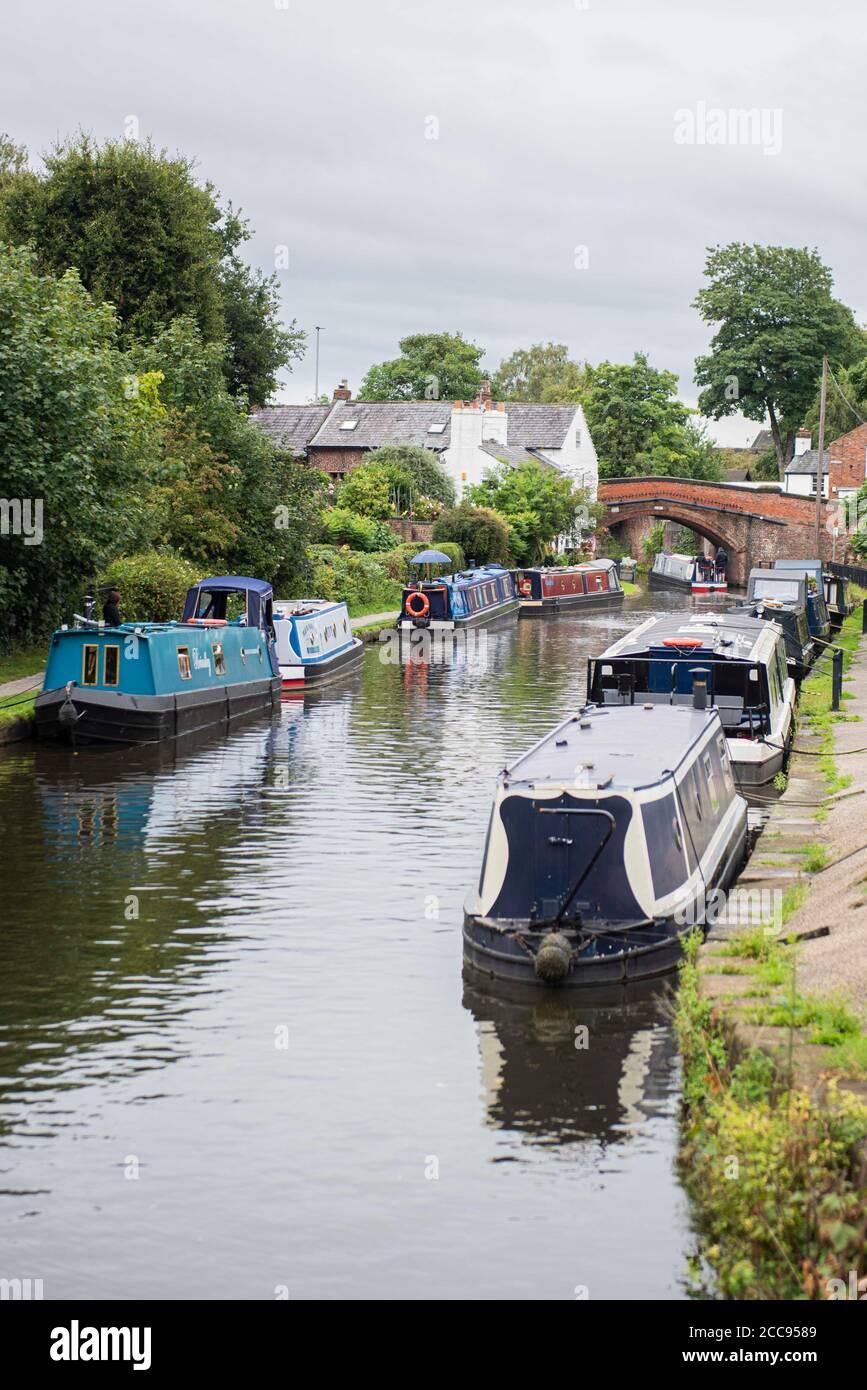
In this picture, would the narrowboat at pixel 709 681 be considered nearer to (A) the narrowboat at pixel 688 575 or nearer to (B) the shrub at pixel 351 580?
(B) the shrub at pixel 351 580

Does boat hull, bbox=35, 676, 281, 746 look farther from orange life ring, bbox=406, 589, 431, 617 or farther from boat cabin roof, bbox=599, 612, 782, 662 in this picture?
orange life ring, bbox=406, 589, 431, 617

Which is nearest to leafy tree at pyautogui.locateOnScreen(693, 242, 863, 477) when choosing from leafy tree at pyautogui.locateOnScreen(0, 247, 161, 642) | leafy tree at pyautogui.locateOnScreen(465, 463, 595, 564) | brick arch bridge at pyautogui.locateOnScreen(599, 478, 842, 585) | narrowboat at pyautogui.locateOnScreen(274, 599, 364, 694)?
brick arch bridge at pyautogui.locateOnScreen(599, 478, 842, 585)

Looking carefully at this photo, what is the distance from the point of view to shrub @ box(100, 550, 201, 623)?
111 feet

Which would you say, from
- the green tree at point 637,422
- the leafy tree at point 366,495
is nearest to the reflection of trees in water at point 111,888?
the leafy tree at point 366,495

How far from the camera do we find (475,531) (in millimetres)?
64562

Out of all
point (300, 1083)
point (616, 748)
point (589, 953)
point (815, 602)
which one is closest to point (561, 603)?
point (815, 602)

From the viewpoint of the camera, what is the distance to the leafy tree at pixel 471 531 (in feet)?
211

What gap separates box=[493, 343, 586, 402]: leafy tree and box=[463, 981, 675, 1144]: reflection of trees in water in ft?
412

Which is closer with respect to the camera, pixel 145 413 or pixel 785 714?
pixel 785 714

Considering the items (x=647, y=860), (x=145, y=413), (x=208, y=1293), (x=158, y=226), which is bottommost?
(x=208, y=1293)

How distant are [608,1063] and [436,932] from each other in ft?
12.1

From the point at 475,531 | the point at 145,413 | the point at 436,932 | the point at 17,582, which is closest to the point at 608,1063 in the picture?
the point at 436,932

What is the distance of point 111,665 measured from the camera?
26.2 metres

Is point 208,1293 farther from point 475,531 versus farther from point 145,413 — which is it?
point 475,531
